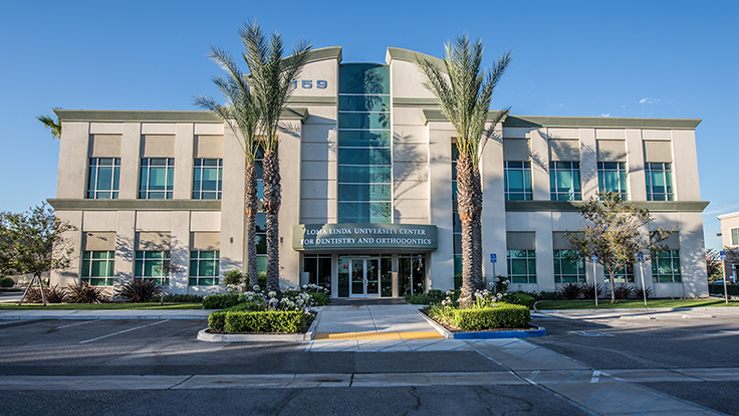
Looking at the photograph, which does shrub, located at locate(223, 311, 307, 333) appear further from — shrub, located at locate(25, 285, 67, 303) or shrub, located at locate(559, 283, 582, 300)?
shrub, located at locate(559, 283, 582, 300)

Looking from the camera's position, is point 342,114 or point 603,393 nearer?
point 603,393

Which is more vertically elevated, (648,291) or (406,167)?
(406,167)

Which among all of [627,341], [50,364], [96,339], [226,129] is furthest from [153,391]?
[226,129]

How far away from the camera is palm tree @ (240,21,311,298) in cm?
1627

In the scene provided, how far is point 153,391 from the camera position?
24.5 feet

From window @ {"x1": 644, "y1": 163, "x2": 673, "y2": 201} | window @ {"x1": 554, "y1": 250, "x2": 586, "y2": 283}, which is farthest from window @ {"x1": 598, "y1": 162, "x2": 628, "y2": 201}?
window @ {"x1": 554, "y1": 250, "x2": 586, "y2": 283}

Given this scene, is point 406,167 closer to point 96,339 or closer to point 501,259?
point 501,259

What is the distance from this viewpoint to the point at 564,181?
26.1 meters

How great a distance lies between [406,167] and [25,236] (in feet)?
65.5

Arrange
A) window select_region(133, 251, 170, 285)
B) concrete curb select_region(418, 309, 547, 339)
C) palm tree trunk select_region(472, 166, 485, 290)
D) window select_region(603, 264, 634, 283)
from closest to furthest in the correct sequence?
concrete curb select_region(418, 309, 547, 339)
palm tree trunk select_region(472, 166, 485, 290)
window select_region(133, 251, 170, 285)
window select_region(603, 264, 634, 283)

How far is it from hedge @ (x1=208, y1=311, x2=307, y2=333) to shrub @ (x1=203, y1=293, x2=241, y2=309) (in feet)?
22.3

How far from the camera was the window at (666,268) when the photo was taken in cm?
2533

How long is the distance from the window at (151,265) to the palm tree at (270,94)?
9912mm

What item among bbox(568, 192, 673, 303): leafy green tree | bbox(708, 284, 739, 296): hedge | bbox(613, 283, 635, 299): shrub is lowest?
bbox(708, 284, 739, 296): hedge
